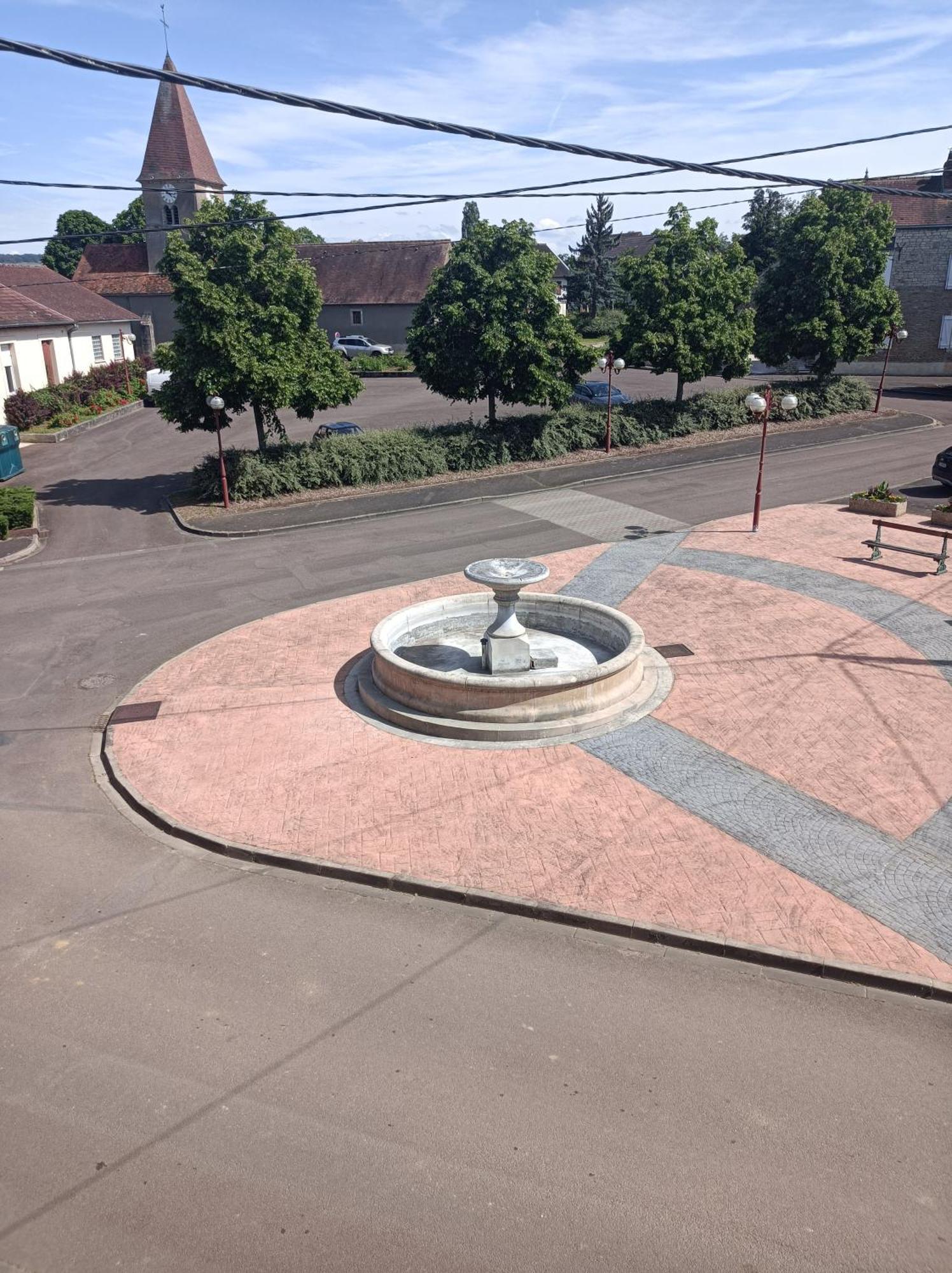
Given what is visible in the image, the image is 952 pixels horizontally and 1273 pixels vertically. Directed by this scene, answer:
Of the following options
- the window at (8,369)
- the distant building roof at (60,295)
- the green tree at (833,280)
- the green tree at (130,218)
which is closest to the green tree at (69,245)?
the green tree at (130,218)

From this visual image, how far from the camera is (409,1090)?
21.9 feet

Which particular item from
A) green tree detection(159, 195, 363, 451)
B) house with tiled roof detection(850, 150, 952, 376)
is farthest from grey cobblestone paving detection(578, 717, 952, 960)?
house with tiled roof detection(850, 150, 952, 376)

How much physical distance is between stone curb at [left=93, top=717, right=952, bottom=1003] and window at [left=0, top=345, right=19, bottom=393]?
32.2 metres

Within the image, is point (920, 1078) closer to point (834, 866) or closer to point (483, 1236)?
point (834, 866)

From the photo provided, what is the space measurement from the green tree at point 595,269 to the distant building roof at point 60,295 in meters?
39.3

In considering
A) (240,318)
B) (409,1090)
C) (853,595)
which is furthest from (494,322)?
(409,1090)

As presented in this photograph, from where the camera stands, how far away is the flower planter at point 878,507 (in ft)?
75.0

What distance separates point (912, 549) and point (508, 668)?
11032 millimetres

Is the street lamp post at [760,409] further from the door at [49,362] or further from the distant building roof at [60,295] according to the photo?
the distant building roof at [60,295]

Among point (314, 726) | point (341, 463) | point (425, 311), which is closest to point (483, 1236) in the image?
point (314, 726)

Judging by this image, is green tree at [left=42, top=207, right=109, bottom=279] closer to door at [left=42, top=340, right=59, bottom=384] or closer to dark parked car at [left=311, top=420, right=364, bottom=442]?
door at [left=42, top=340, right=59, bottom=384]

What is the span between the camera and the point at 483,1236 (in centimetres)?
554

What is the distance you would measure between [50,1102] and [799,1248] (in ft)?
17.1

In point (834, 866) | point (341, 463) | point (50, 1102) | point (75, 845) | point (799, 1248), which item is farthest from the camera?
point (341, 463)
